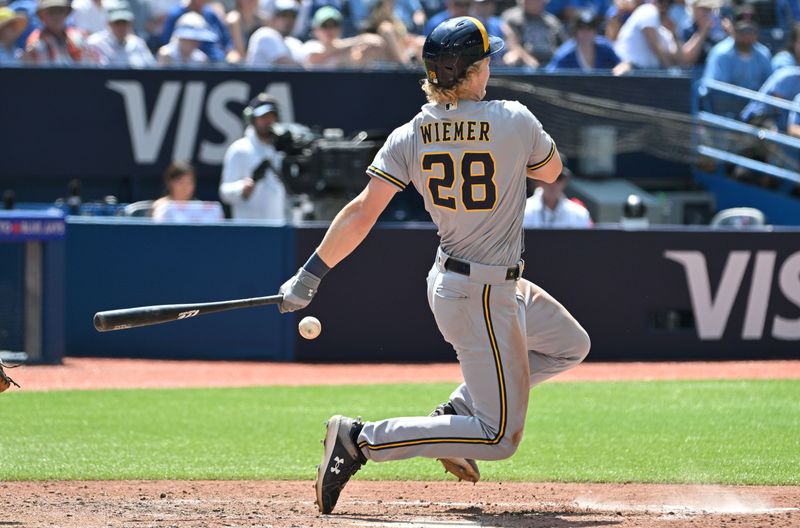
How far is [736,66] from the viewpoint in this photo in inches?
620

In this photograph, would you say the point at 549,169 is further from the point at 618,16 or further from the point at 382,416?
the point at 618,16

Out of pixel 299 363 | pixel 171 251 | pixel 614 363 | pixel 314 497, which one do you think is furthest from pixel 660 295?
pixel 314 497

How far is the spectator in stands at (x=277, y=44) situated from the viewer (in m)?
14.9

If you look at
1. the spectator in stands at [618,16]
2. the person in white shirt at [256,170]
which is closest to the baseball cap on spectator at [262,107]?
the person in white shirt at [256,170]

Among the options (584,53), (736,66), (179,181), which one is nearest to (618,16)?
(584,53)

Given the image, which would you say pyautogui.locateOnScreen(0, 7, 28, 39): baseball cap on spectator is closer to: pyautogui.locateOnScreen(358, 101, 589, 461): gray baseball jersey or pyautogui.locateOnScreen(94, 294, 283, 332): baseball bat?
pyautogui.locateOnScreen(94, 294, 283, 332): baseball bat

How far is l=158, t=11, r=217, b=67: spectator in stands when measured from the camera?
14820mm

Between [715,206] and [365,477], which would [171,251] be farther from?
[715,206]

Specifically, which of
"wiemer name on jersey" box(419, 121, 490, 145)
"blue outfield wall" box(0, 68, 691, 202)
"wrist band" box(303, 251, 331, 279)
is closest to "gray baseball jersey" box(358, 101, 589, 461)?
"wiemer name on jersey" box(419, 121, 490, 145)

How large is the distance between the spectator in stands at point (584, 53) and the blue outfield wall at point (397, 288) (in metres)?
3.65

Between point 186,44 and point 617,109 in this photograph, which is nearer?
point 186,44

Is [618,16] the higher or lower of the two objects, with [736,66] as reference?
higher

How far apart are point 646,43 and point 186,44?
5578 millimetres

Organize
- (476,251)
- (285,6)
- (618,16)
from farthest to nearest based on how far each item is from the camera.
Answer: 1. (618,16)
2. (285,6)
3. (476,251)
